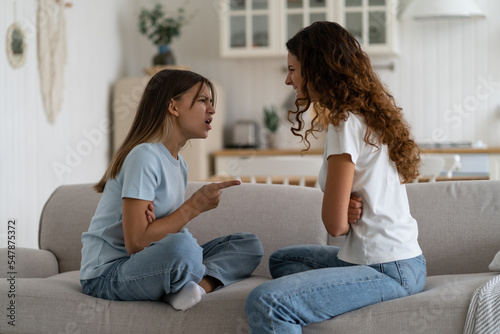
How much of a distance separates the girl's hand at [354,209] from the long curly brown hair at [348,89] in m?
0.14

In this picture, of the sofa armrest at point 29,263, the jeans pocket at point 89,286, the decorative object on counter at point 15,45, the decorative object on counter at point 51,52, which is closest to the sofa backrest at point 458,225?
the jeans pocket at point 89,286

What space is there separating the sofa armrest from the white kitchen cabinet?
283 cm

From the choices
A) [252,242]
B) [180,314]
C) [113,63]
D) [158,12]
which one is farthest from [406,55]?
[180,314]

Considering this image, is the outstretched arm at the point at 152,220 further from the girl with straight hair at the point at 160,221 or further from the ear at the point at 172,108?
the ear at the point at 172,108

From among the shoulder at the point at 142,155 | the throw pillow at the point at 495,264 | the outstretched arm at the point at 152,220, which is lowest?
the throw pillow at the point at 495,264

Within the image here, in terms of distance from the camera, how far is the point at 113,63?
4836mm

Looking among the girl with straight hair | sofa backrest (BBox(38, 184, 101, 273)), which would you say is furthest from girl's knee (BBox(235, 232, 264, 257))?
sofa backrest (BBox(38, 184, 101, 273))

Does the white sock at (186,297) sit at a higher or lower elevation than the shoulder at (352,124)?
lower

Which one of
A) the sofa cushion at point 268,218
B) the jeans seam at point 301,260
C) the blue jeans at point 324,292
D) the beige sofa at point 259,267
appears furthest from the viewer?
the sofa cushion at point 268,218

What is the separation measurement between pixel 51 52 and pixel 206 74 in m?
1.60

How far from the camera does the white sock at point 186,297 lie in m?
1.65

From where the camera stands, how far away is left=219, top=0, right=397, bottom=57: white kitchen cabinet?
4629 mm

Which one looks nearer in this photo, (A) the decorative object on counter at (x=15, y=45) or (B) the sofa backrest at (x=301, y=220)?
(B) the sofa backrest at (x=301, y=220)

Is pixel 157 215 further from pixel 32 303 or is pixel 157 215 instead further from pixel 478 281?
pixel 478 281
